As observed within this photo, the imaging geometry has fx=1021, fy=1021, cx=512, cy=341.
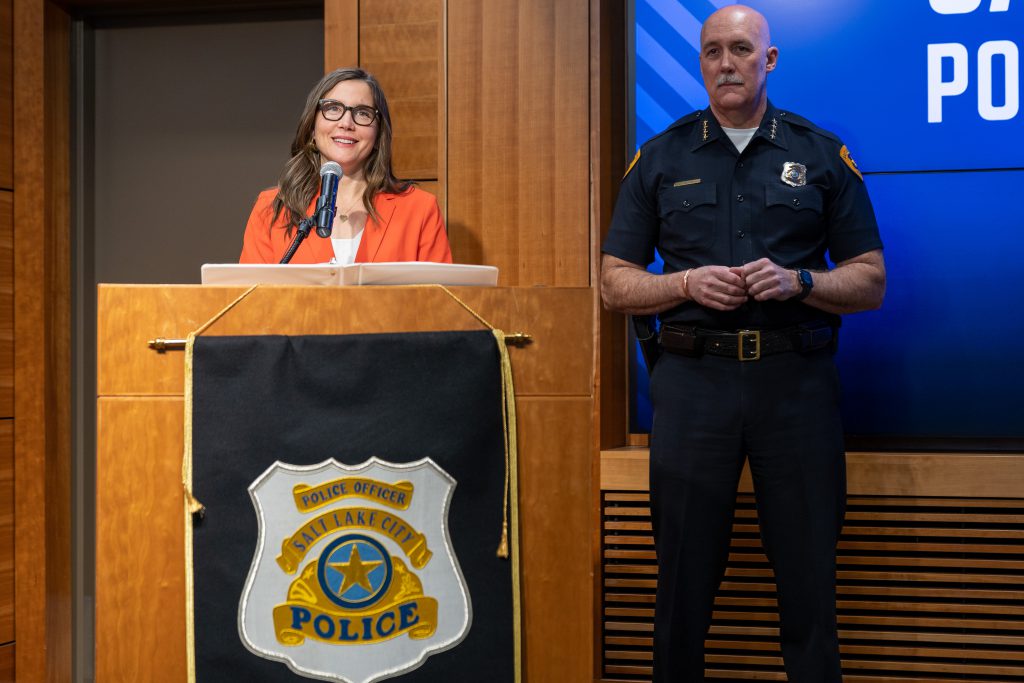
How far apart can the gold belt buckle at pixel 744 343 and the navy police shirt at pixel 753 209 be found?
4 centimetres

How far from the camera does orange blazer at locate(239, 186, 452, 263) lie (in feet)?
7.80

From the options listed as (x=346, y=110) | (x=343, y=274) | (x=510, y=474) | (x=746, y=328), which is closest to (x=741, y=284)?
(x=746, y=328)

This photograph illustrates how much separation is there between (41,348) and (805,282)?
2.60 m

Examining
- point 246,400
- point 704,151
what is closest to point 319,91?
point 704,151

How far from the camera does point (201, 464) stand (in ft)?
5.41

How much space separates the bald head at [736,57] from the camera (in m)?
2.43

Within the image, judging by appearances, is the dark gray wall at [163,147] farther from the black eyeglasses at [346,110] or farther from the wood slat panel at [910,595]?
the wood slat panel at [910,595]

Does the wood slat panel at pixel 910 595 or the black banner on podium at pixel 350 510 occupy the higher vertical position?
the black banner on podium at pixel 350 510

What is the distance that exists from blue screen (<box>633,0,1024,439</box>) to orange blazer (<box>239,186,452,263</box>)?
1415mm

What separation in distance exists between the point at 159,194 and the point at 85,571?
4.68 feet

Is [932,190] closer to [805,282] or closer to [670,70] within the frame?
[670,70]

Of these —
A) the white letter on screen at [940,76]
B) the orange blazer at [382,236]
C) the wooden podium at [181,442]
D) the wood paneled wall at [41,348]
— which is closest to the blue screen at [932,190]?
the white letter on screen at [940,76]

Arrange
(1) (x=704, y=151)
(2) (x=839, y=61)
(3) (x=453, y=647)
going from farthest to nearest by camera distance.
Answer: (2) (x=839, y=61)
(1) (x=704, y=151)
(3) (x=453, y=647)

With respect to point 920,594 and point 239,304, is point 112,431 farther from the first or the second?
point 920,594
